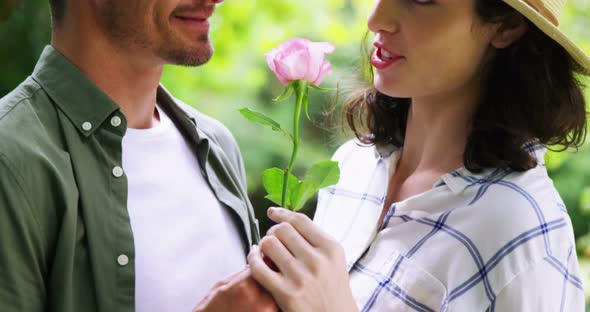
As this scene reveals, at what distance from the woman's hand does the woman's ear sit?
23.8 inches

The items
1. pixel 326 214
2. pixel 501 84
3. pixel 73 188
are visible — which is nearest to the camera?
pixel 73 188

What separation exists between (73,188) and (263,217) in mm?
2719

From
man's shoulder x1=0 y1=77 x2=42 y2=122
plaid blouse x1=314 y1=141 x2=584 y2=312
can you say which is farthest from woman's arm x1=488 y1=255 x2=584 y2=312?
man's shoulder x1=0 y1=77 x2=42 y2=122

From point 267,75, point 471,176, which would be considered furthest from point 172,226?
point 267,75

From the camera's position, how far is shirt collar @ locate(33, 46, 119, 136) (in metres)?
1.42

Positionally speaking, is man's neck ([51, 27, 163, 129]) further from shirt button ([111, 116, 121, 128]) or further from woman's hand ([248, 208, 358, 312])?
woman's hand ([248, 208, 358, 312])

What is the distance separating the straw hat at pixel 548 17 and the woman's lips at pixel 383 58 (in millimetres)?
255

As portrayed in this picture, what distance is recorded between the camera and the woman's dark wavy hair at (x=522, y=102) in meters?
1.53

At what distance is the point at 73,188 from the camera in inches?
52.6

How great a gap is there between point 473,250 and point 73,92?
2.75ft

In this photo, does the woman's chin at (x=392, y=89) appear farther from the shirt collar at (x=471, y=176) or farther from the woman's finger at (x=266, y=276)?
the woman's finger at (x=266, y=276)

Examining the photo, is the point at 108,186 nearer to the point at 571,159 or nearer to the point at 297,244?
the point at 297,244

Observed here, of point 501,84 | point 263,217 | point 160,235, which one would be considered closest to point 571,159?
point 263,217

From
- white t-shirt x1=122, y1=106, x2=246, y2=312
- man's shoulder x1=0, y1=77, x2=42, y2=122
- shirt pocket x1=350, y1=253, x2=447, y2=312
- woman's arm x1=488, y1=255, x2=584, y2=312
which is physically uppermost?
man's shoulder x1=0, y1=77, x2=42, y2=122
